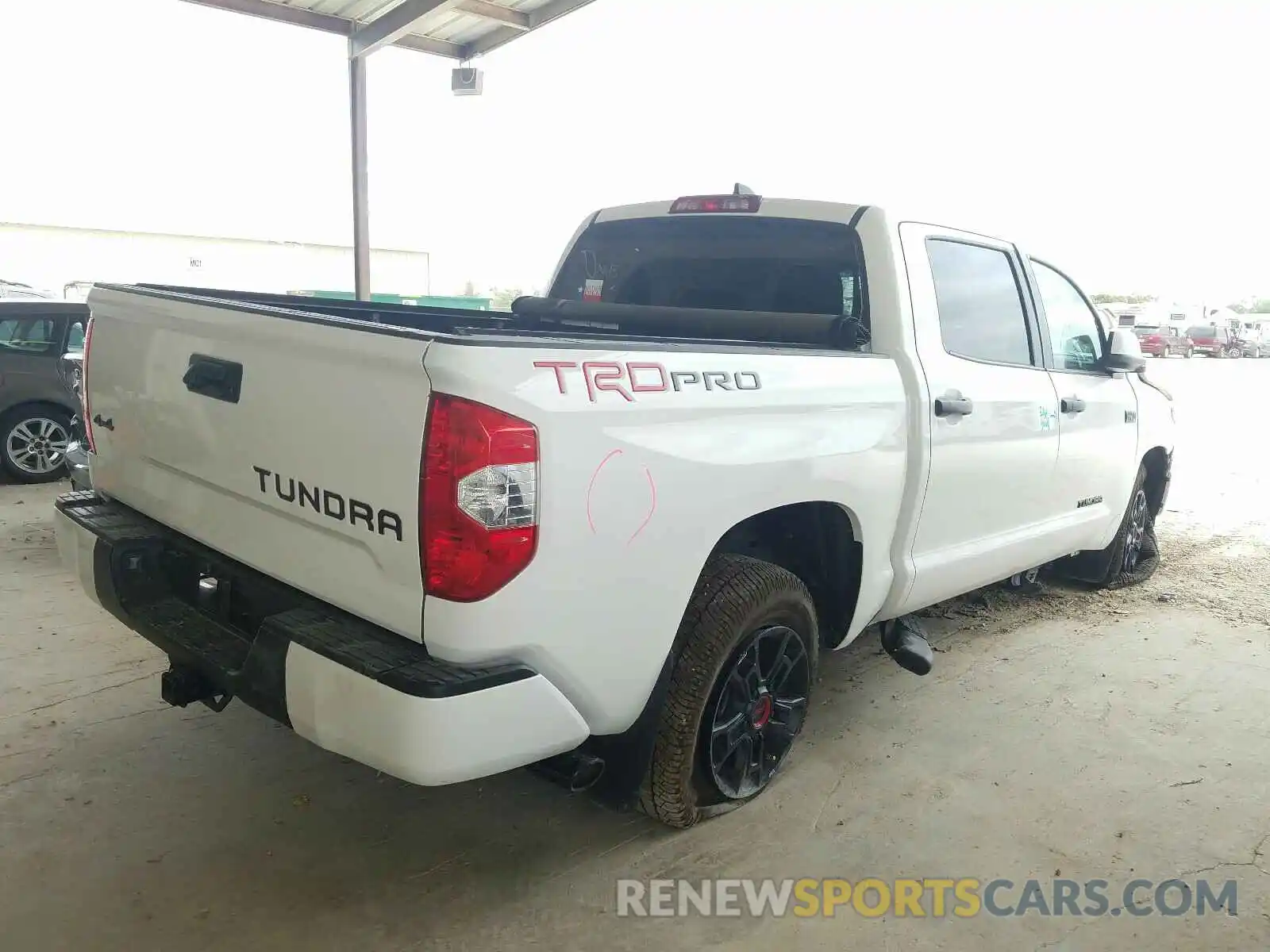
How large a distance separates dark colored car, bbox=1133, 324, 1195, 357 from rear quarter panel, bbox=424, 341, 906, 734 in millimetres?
34890

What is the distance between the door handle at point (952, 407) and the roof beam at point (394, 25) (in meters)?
6.30

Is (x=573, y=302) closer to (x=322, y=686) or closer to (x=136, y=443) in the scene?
(x=136, y=443)

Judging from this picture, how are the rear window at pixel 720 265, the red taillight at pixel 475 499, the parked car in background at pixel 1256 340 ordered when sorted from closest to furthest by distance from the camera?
the red taillight at pixel 475 499 → the rear window at pixel 720 265 → the parked car in background at pixel 1256 340

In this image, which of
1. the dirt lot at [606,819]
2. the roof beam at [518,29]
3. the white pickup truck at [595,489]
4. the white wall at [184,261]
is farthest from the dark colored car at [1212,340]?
the white pickup truck at [595,489]

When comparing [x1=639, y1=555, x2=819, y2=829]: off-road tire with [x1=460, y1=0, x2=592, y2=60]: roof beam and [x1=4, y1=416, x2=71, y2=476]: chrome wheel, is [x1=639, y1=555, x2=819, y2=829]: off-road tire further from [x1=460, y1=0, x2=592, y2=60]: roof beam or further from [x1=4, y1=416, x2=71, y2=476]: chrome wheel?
[x1=460, y1=0, x2=592, y2=60]: roof beam

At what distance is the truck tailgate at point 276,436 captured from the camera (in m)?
2.04

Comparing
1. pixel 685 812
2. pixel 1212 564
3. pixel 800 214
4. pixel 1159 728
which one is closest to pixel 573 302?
pixel 800 214

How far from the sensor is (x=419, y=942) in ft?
7.65

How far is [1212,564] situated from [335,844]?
5737 millimetres

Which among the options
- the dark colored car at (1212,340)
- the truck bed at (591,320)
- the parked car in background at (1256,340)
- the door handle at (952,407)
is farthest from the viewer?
the parked car in background at (1256,340)

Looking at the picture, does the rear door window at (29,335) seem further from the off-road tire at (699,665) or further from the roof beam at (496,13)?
the off-road tire at (699,665)

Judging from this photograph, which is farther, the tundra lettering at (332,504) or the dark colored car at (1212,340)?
the dark colored car at (1212,340)

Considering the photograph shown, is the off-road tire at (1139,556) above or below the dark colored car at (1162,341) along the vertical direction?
above

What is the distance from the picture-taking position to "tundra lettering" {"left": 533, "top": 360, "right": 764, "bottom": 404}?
6.89ft
